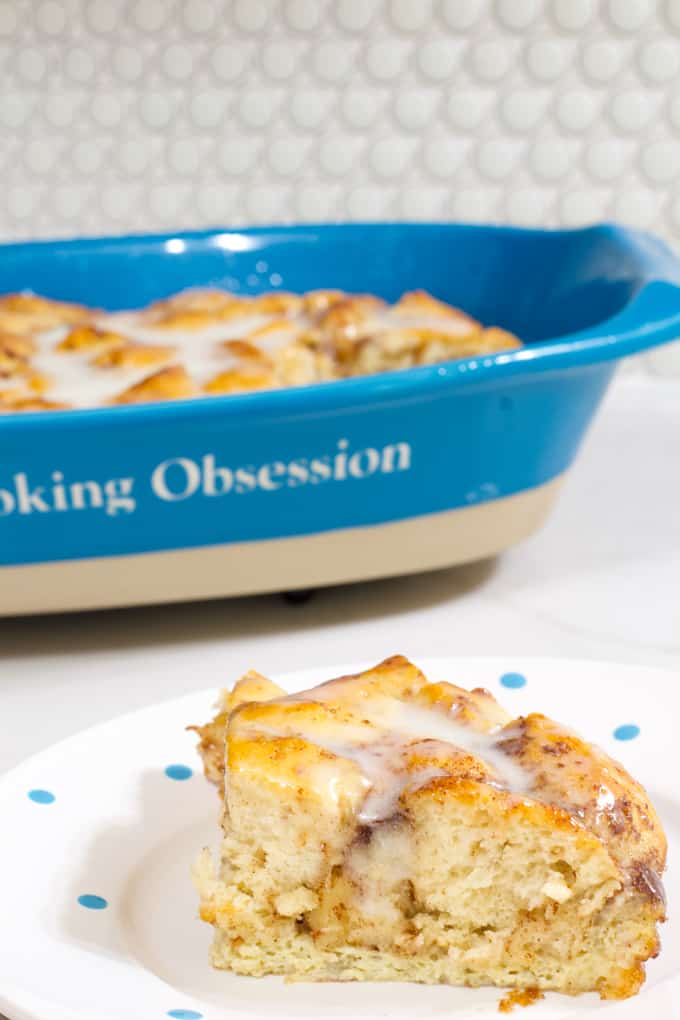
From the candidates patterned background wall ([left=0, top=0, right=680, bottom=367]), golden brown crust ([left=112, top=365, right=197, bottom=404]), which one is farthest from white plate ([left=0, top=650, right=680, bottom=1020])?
patterned background wall ([left=0, top=0, right=680, bottom=367])

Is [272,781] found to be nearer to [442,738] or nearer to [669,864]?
[442,738]

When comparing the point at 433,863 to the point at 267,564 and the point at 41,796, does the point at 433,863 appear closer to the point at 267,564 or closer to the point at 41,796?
the point at 41,796

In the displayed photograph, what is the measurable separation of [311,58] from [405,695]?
112 cm

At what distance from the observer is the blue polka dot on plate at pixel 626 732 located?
79 cm

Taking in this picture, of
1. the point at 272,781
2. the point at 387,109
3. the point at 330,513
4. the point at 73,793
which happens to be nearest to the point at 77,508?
the point at 330,513

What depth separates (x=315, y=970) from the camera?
2.11 feet

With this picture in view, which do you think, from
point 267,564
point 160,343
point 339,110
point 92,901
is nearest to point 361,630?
point 267,564

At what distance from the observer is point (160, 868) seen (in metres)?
0.71

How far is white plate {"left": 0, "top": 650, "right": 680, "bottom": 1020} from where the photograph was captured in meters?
0.59

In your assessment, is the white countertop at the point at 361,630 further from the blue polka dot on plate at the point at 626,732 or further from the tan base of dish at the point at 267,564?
the blue polka dot on plate at the point at 626,732

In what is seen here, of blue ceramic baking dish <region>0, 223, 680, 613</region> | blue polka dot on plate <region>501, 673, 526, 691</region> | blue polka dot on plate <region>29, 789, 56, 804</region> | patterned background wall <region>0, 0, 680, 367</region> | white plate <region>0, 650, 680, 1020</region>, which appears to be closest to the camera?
white plate <region>0, 650, 680, 1020</region>

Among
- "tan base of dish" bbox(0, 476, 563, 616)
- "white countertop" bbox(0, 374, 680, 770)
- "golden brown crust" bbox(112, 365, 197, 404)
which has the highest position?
"golden brown crust" bbox(112, 365, 197, 404)

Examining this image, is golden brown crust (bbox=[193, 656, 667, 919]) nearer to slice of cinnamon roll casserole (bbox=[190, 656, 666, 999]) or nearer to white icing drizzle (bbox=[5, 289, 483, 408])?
slice of cinnamon roll casserole (bbox=[190, 656, 666, 999])

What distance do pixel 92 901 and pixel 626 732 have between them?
0.31 m
